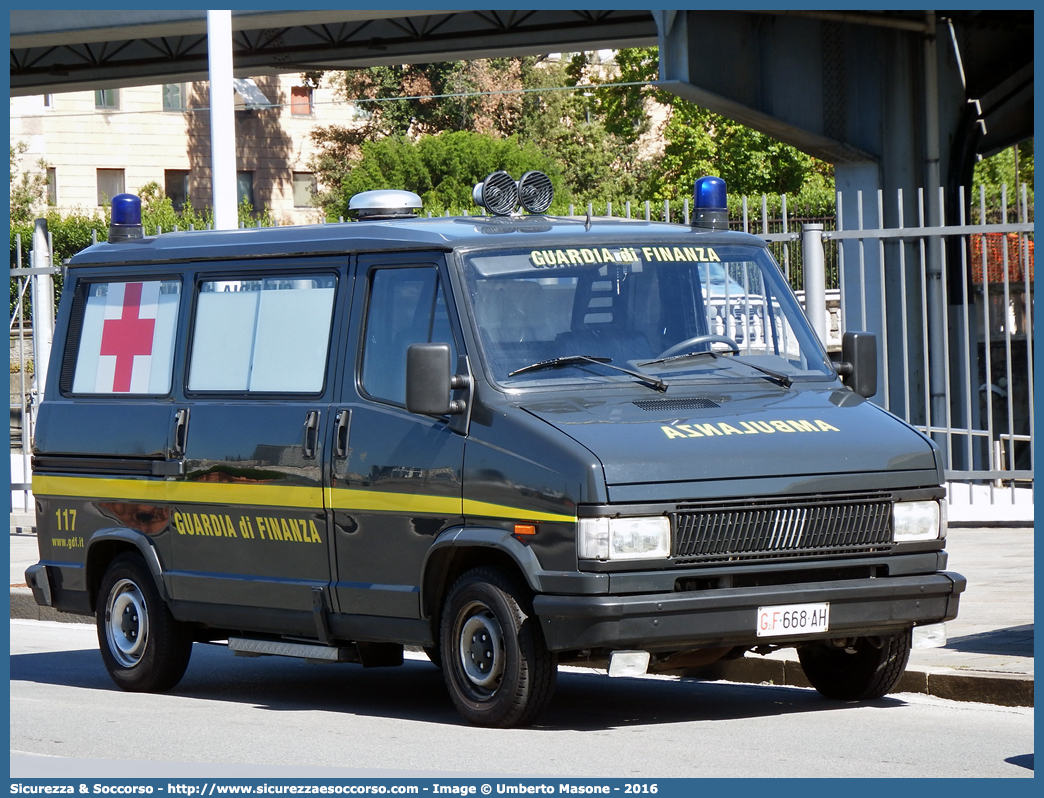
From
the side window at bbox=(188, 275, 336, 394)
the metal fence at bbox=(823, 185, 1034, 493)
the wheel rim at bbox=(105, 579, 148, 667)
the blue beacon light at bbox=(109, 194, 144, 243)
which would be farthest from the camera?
the metal fence at bbox=(823, 185, 1034, 493)

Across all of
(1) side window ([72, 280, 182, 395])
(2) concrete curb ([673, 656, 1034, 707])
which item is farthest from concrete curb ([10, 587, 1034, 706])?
(1) side window ([72, 280, 182, 395])

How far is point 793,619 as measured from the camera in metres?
7.64

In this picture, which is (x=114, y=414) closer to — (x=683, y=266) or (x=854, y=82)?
(x=683, y=266)

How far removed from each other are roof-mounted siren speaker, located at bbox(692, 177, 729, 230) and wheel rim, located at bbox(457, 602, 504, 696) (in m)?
2.46

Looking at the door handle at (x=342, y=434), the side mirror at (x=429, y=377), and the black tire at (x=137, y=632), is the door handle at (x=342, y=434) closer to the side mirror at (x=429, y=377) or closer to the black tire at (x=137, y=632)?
the side mirror at (x=429, y=377)

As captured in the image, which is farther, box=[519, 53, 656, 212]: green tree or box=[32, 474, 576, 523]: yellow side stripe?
box=[519, 53, 656, 212]: green tree

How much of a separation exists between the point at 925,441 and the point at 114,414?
4.34 meters

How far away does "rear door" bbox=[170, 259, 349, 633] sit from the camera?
8.81 metres

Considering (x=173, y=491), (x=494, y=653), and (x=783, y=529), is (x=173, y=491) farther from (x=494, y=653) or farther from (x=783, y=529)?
(x=783, y=529)

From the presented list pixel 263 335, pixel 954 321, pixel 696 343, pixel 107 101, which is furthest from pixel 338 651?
pixel 107 101

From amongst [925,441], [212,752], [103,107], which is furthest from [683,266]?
[103,107]

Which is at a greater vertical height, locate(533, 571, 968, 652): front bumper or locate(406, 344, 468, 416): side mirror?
locate(406, 344, 468, 416): side mirror

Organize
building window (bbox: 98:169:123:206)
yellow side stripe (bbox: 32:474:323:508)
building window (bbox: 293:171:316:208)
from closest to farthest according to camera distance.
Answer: yellow side stripe (bbox: 32:474:323:508)
building window (bbox: 98:169:123:206)
building window (bbox: 293:171:316:208)

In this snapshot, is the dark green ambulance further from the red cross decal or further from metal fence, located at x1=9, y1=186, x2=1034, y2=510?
metal fence, located at x1=9, y1=186, x2=1034, y2=510
